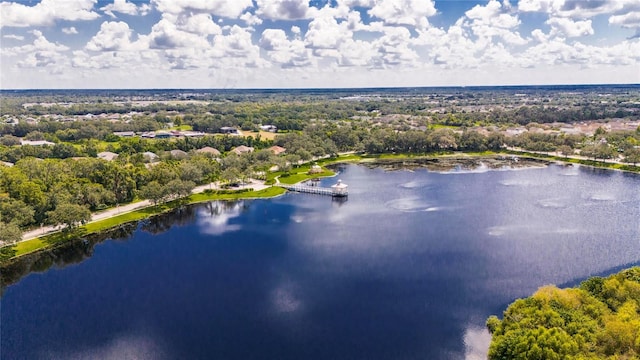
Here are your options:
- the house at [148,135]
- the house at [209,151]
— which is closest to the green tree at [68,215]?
the house at [209,151]

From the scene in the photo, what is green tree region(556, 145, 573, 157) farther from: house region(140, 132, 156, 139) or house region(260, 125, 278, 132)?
house region(140, 132, 156, 139)

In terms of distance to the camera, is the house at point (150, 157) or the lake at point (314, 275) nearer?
the lake at point (314, 275)

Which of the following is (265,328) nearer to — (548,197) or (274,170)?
(548,197)

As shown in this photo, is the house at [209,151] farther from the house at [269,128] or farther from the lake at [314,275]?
the house at [269,128]

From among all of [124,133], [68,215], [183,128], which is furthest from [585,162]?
[124,133]

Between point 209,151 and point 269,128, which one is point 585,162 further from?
point 269,128

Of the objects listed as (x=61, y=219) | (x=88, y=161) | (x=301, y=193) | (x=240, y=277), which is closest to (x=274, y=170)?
(x=301, y=193)
